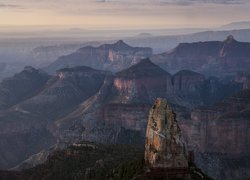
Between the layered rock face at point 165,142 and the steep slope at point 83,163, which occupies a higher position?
the layered rock face at point 165,142

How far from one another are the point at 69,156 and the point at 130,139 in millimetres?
57210

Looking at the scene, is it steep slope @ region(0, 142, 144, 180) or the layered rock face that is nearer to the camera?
the layered rock face

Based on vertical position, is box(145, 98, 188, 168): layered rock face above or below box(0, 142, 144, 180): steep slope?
above

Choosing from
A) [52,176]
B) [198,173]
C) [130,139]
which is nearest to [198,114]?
[130,139]

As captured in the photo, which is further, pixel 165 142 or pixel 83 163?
pixel 83 163

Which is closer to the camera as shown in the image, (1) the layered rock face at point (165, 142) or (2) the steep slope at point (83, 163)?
(1) the layered rock face at point (165, 142)

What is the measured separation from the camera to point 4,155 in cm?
18475

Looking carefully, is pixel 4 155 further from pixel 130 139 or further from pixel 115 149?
pixel 115 149

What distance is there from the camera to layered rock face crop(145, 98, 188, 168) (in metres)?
63.5

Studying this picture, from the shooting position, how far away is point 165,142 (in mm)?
63531

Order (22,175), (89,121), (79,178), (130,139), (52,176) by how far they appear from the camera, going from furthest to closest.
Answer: (89,121), (130,139), (22,175), (52,176), (79,178)

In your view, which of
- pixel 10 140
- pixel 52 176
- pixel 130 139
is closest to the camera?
pixel 52 176

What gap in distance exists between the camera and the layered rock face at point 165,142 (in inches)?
2499

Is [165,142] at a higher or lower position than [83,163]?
higher
